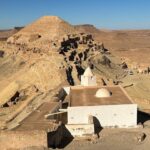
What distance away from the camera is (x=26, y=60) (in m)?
58.7

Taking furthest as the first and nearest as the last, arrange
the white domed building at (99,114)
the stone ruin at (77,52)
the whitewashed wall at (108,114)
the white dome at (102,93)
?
the stone ruin at (77,52) → the white dome at (102,93) → the whitewashed wall at (108,114) → the white domed building at (99,114)

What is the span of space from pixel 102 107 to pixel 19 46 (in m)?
38.3

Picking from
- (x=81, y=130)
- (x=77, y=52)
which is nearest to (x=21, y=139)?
(x=81, y=130)

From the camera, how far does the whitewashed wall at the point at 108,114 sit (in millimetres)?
27562

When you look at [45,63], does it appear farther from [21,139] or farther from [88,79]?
[21,139]

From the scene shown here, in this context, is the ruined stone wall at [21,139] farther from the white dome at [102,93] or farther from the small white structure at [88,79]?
the small white structure at [88,79]

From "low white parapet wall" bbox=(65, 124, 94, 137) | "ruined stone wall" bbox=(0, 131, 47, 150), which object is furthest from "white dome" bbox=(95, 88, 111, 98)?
"ruined stone wall" bbox=(0, 131, 47, 150)

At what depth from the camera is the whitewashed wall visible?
27.6 meters

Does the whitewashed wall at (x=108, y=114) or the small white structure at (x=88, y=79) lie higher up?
the small white structure at (x=88, y=79)

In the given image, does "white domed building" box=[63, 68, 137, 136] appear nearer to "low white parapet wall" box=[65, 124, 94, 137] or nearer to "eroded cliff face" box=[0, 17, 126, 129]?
"low white parapet wall" box=[65, 124, 94, 137]

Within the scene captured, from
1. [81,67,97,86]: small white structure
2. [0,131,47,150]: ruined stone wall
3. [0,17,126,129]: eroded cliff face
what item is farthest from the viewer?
[0,17,126,129]: eroded cliff face

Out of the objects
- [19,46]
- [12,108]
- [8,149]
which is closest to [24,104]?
[12,108]

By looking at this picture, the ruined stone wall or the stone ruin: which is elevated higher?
the stone ruin

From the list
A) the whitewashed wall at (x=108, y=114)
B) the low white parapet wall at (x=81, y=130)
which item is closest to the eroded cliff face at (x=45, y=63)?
the whitewashed wall at (x=108, y=114)
